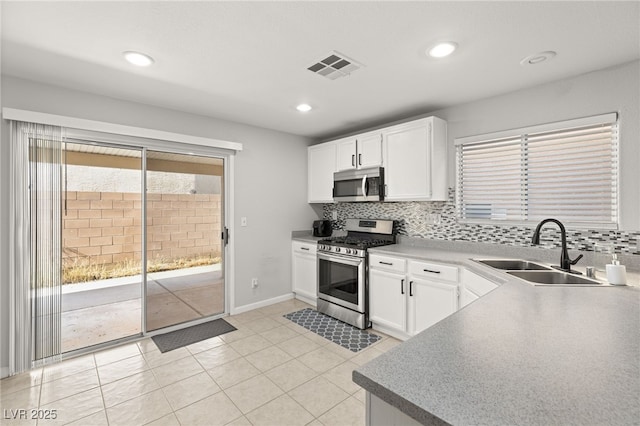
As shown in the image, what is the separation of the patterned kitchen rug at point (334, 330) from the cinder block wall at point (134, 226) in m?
1.35

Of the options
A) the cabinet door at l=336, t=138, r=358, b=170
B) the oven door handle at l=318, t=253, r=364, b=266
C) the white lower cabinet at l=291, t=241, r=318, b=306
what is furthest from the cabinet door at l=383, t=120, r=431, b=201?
the white lower cabinet at l=291, t=241, r=318, b=306

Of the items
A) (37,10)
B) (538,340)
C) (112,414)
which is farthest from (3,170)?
(538,340)

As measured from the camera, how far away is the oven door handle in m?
3.31

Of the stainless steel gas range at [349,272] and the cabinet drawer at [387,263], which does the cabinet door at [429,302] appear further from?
the stainless steel gas range at [349,272]

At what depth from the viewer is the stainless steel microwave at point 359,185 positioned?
3489 millimetres

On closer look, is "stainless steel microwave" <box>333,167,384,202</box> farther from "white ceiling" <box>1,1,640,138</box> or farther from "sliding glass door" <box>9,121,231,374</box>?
"sliding glass door" <box>9,121,231,374</box>

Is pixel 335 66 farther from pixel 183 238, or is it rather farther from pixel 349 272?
pixel 183 238

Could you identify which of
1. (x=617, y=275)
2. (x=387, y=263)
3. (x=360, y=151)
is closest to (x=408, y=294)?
(x=387, y=263)

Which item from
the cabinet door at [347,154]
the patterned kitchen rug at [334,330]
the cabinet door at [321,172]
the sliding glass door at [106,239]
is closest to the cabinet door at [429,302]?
the patterned kitchen rug at [334,330]

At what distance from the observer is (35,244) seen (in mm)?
2467

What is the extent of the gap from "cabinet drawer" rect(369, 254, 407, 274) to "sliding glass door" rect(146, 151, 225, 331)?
6.22ft

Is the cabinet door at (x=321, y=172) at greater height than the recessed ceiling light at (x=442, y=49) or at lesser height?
lesser

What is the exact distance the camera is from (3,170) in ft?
7.73

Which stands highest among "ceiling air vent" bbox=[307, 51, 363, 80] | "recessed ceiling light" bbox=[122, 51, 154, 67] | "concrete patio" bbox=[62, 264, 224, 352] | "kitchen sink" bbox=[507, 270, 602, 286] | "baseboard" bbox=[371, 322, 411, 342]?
"ceiling air vent" bbox=[307, 51, 363, 80]
